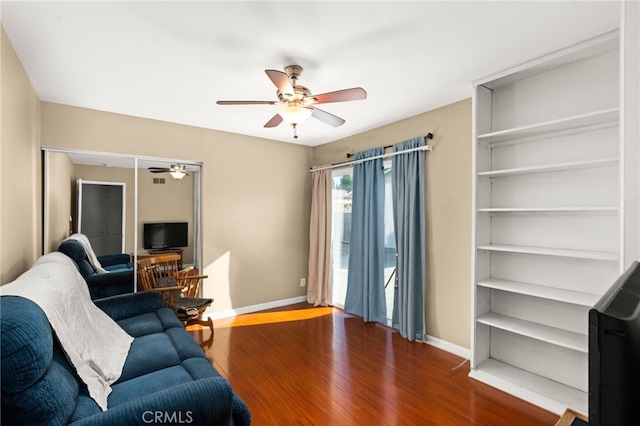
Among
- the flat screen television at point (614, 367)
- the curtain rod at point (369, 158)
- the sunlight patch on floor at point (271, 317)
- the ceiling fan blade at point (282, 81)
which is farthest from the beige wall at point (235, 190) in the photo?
the flat screen television at point (614, 367)

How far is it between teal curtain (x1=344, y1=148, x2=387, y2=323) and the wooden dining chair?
1924 mm

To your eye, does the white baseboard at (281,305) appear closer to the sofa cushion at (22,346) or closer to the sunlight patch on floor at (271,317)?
the sunlight patch on floor at (271,317)

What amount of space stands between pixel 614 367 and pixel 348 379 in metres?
2.49

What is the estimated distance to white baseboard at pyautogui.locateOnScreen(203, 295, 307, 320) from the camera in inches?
162

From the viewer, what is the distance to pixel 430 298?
3.39 meters

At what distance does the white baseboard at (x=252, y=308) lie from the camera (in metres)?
4.12

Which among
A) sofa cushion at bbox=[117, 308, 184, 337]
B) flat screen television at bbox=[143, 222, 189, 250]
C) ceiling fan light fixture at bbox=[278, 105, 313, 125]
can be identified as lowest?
sofa cushion at bbox=[117, 308, 184, 337]

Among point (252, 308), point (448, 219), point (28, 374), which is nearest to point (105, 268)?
point (252, 308)

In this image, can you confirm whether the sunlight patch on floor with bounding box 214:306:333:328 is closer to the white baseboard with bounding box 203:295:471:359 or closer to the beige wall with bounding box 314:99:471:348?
the white baseboard with bounding box 203:295:471:359

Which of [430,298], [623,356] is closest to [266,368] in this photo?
[430,298]

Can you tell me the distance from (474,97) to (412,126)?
941 mm

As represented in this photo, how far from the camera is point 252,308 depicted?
4473 mm

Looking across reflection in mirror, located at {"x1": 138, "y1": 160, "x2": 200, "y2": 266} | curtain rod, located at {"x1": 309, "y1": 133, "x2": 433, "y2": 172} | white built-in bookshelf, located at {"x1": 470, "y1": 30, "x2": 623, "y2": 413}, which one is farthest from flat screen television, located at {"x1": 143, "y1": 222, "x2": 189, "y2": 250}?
white built-in bookshelf, located at {"x1": 470, "y1": 30, "x2": 623, "y2": 413}

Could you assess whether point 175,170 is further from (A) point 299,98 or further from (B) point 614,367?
(B) point 614,367
